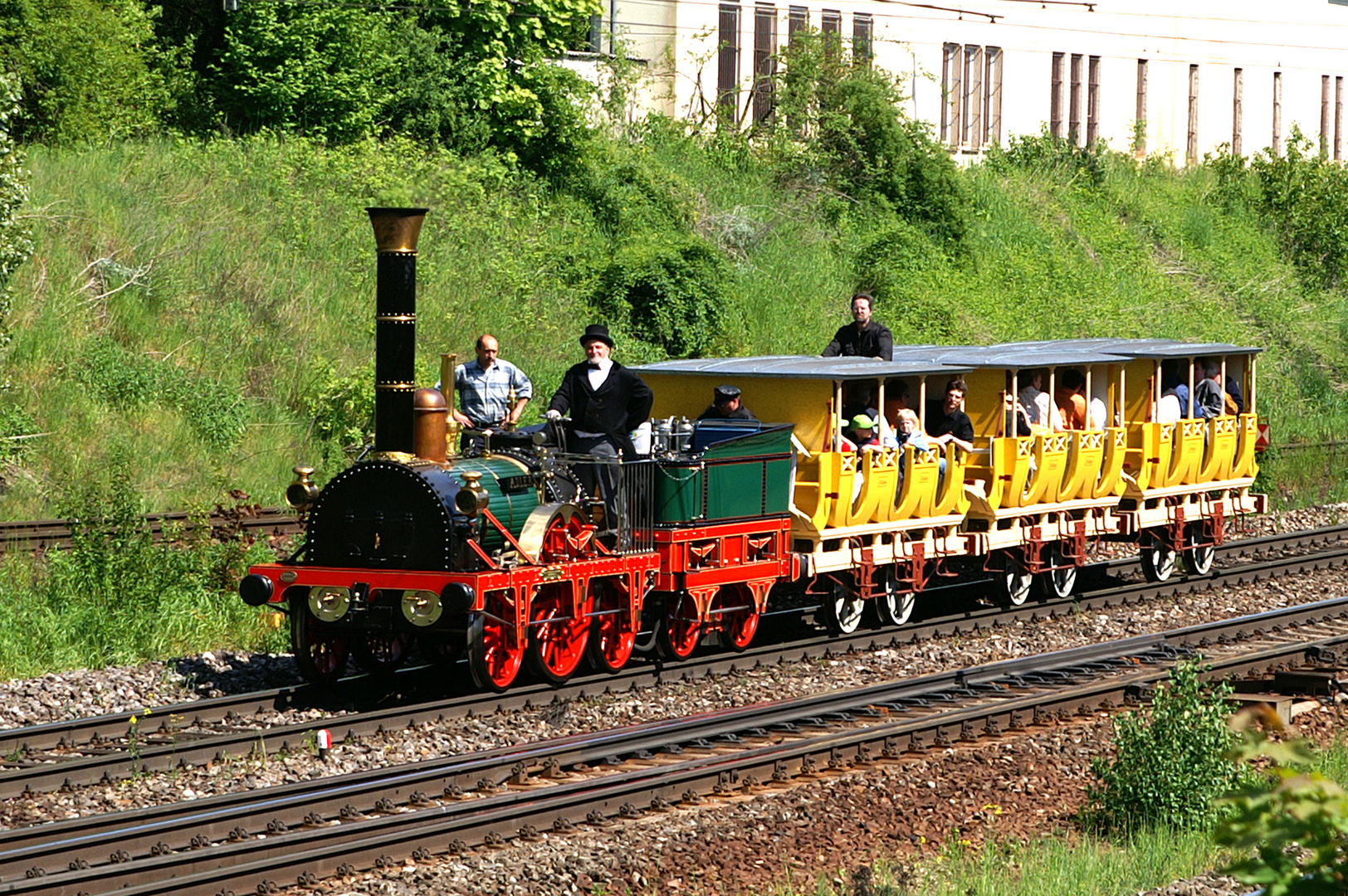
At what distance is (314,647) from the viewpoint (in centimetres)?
1207

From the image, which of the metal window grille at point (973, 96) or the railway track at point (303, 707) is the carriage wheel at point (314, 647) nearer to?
the railway track at point (303, 707)

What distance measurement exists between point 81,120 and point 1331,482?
20090 millimetres

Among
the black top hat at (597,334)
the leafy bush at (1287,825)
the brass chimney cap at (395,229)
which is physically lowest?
the leafy bush at (1287,825)

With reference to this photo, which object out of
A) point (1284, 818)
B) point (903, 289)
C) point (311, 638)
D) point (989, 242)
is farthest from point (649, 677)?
point (989, 242)

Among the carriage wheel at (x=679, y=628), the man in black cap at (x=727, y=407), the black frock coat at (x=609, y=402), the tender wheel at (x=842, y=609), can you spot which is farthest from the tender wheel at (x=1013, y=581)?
the black frock coat at (x=609, y=402)

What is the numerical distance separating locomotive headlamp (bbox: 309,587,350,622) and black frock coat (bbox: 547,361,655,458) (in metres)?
2.27

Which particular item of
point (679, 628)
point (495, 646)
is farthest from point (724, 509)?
point (495, 646)

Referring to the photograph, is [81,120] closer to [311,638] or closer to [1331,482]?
[311,638]

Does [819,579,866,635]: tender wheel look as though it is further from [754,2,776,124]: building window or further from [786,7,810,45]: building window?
[786,7,810,45]: building window

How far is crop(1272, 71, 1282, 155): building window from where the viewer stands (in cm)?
4954

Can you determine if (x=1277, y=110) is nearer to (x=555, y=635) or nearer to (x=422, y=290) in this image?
(x=422, y=290)

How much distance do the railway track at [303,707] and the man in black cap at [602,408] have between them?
1.47 m

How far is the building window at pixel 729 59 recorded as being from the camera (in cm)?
3606

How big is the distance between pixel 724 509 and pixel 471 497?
10.1 feet
